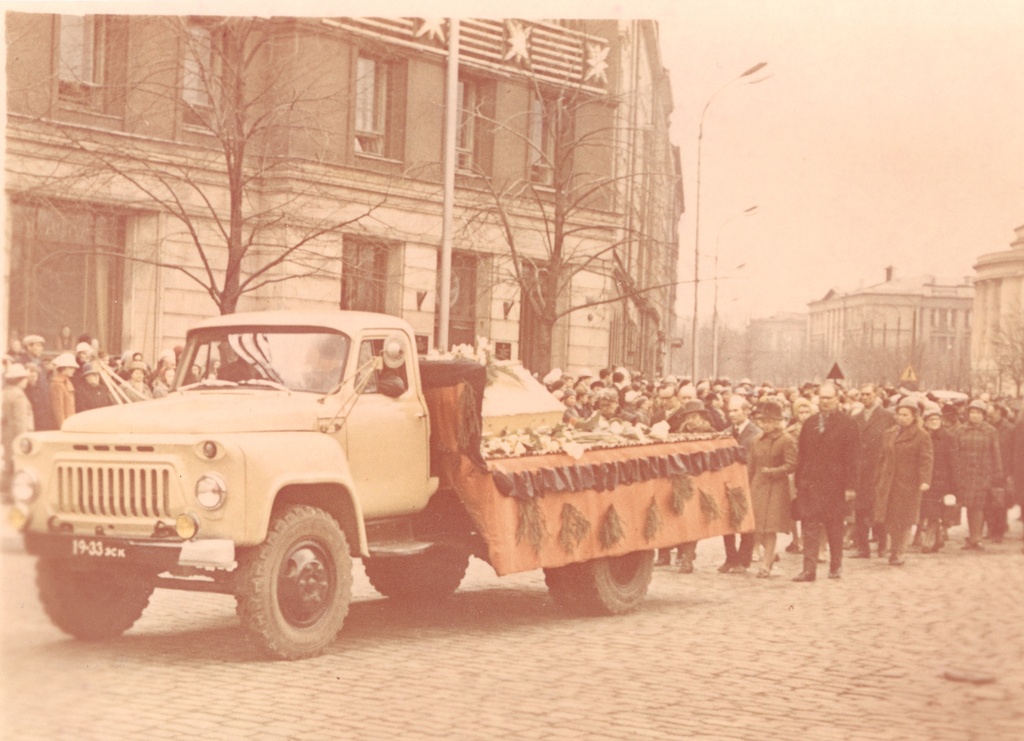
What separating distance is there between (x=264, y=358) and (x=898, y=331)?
5125 mm

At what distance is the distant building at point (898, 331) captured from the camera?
11070 millimetres

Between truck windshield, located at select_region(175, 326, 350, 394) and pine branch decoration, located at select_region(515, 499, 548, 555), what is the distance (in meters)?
1.59

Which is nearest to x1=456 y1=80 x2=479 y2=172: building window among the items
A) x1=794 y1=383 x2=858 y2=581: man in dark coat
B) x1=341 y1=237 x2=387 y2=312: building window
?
x1=341 y1=237 x2=387 y2=312: building window

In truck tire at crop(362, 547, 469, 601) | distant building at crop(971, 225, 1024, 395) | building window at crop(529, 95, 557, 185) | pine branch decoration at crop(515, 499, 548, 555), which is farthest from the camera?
building window at crop(529, 95, 557, 185)

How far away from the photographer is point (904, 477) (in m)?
17.3

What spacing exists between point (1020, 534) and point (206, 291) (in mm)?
13467

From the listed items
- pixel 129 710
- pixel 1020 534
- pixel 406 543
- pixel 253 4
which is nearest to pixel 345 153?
pixel 253 4

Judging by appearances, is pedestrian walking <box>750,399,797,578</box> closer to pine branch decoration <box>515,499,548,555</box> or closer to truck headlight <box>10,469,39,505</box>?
pine branch decoration <box>515,499,548,555</box>

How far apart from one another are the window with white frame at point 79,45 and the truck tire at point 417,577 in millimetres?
4176

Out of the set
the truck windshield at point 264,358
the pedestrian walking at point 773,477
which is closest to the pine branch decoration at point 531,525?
the truck windshield at point 264,358

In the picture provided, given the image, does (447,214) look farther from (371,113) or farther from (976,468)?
(976,468)

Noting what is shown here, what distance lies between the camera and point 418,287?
11508 millimetres

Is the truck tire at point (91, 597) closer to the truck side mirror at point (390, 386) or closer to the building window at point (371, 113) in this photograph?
the truck side mirror at point (390, 386)

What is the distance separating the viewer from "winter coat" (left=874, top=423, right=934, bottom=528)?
1727cm
